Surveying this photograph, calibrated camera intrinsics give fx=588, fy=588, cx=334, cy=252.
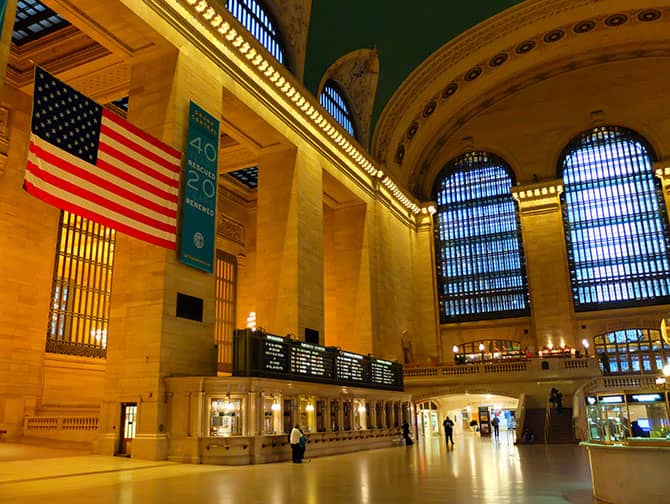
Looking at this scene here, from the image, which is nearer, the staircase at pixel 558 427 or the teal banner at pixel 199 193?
the teal banner at pixel 199 193

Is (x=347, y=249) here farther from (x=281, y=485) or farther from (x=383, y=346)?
(x=281, y=485)

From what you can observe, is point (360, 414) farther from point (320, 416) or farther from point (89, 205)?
point (89, 205)

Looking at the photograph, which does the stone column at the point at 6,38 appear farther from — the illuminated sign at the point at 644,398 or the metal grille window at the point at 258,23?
the illuminated sign at the point at 644,398

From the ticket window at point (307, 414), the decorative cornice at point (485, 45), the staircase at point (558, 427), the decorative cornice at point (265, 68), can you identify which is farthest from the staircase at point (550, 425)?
the decorative cornice at point (485, 45)

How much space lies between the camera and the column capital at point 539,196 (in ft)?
98.9

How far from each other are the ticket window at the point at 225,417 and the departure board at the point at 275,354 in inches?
53.8

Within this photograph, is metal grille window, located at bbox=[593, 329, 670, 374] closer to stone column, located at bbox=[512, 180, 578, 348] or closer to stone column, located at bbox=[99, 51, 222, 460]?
stone column, located at bbox=[512, 180, 578, 348]

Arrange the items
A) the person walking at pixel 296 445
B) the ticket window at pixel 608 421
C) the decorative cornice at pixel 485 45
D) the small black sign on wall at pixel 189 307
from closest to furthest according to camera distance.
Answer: the ticket window at pixel 608 421 → the person walking at pixel 296 445 → the small black sign on wall at pixel 189 307 → the decorative cornice at pixel 485 45

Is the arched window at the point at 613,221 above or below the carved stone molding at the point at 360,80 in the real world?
below

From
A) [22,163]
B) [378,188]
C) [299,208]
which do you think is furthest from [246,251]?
[22,163]

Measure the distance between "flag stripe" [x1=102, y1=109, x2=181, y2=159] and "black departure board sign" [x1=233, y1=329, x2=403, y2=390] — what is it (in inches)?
172

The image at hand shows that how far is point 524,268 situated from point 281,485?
24569 millimetres

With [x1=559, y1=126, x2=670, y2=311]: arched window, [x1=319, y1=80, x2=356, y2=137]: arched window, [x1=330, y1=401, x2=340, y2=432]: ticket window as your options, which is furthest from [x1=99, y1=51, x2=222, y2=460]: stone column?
[x1=559, y1=126, x2=670, y2=311]: arched window

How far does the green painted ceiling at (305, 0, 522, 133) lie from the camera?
21984 mm
